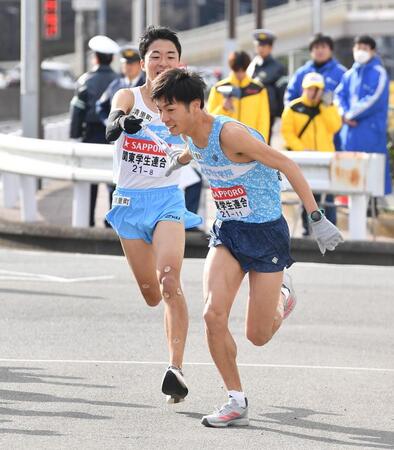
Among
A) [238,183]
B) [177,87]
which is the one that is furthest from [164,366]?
[177,87]

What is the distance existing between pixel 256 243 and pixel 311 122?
830 centimetres

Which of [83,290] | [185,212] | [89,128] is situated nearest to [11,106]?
[89,128]

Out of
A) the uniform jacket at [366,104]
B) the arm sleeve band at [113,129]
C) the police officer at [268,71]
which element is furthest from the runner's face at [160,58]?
the police officer at [268,71]

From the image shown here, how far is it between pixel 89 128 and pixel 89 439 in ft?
31.8

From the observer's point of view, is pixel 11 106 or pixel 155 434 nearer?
pixel 155 434

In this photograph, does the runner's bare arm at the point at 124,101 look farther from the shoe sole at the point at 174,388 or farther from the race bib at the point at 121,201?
the shoe sole at the point at 174,388

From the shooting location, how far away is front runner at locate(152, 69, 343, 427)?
7.70 m

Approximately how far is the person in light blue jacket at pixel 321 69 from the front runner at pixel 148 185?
316 inches

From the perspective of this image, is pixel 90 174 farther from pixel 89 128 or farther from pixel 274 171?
pixel 274 171

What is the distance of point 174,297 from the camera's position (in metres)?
8.54

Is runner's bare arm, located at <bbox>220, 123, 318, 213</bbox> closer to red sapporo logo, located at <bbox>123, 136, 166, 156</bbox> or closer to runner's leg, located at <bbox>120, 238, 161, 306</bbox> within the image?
red sapporo logo, located at <bbox>123, 136, 166, 156</bbox>

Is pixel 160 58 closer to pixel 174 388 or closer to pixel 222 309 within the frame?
pixel 222 309

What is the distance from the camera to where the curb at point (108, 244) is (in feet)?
49.3

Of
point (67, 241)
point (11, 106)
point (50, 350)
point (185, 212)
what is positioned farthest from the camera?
point (11, 106)
